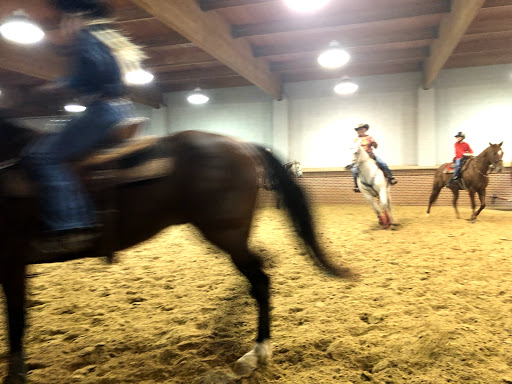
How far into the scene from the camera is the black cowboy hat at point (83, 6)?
6.38 ft

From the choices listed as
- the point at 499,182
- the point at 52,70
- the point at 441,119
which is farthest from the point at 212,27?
the point at 499,182

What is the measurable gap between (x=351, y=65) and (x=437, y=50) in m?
2.84

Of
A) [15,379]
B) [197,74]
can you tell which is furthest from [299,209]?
[197,74]

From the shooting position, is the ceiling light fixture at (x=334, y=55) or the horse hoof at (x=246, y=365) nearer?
the horse hoof at (x=246, y=365)

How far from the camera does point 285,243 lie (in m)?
5.89

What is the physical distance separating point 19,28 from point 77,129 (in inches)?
185

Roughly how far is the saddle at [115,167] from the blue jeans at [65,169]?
59mm

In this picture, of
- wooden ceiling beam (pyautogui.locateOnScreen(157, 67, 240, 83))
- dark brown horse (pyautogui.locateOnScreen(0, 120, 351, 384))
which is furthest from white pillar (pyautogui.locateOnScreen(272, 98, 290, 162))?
dark brown horse (pyautogui.locateOnScreen(0, 120, 351, 384))

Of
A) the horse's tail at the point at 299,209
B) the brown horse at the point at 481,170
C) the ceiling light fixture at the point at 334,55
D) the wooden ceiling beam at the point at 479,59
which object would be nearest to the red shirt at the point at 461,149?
the brown horse at the point at 481,170

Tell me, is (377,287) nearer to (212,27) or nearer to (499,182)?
(212,27)

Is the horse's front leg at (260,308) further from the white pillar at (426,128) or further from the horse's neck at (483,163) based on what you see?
the white pillar at (426,128)

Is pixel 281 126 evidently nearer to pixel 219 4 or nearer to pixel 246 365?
pixel 219 4

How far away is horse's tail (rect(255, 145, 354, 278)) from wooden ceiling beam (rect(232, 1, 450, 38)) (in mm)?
6081

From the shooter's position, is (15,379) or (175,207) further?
(175,207)
